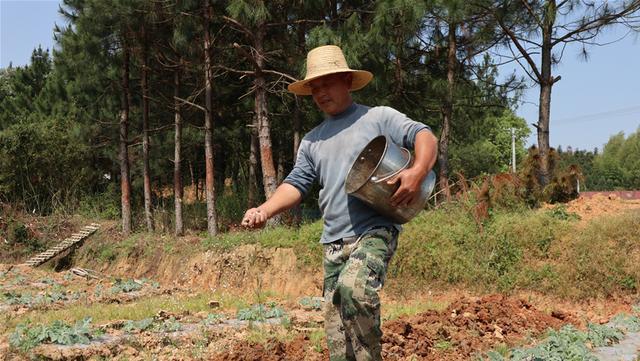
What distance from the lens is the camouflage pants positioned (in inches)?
114

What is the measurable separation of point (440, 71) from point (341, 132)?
1228 cm

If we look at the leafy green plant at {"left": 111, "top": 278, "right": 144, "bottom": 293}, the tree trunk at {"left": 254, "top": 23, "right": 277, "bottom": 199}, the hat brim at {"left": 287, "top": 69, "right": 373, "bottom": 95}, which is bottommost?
the leafy green plant at {"left": 111, "top": 278, "right": 144, "bottom": 293}

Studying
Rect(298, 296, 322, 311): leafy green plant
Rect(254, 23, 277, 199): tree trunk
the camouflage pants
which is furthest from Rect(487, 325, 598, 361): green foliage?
Rect(254, 23, 277, 199): tree trunk

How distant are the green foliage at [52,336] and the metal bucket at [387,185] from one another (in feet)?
11.4

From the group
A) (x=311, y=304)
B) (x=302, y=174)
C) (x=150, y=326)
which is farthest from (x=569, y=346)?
(x=311, y=304)

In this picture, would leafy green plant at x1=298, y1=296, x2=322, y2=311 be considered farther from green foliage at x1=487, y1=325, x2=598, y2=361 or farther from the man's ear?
the man's ear

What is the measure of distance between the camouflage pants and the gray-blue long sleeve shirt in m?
0.08

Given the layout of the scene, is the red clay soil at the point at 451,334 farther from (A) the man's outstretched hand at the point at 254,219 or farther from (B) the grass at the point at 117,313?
(B) the grass at the point at 117,313

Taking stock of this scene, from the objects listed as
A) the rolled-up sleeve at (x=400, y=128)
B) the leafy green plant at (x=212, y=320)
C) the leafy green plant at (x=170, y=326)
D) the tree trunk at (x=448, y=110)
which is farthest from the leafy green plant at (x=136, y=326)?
the tree trunk at (x=448, y=110)

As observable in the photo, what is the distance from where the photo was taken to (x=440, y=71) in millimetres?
14977

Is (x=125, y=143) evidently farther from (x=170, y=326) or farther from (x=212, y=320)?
(x=170, y=326)

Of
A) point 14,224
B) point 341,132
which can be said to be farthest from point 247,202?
point 341,132

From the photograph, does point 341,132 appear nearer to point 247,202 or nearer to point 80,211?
point 247,202

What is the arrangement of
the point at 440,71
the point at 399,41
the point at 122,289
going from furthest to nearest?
the point at 440,71 < the point at 399,41 < the point at 122,289
